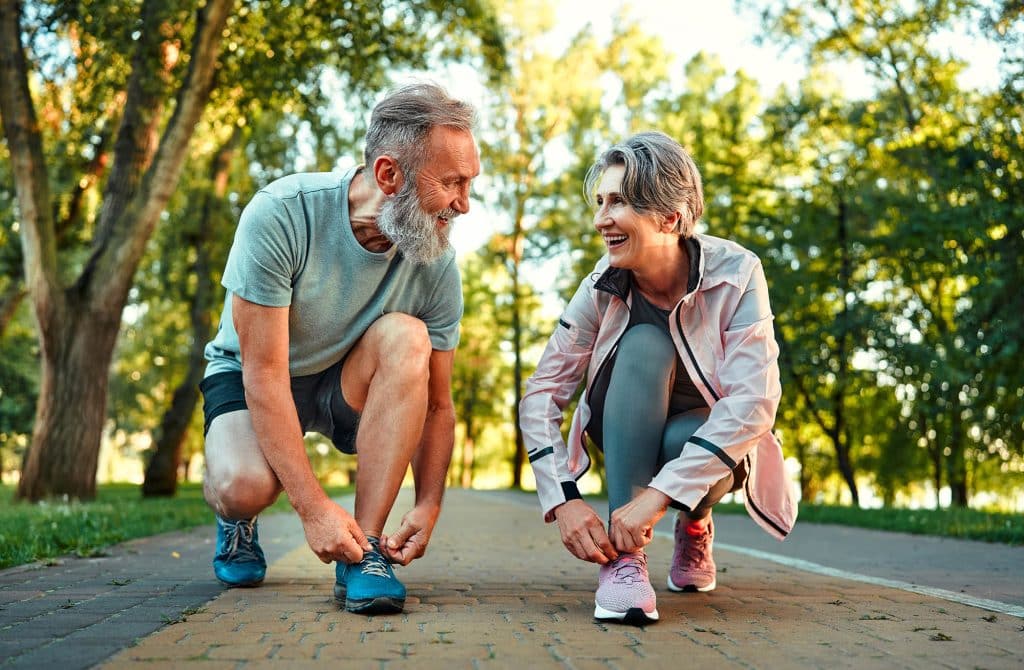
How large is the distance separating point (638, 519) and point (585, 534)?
19cm

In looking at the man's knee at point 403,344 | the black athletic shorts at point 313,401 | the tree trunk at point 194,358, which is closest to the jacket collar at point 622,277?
the man's knee at point 403,344

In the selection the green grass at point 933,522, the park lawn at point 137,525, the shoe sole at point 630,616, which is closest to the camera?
the shoe sole at point 630,616

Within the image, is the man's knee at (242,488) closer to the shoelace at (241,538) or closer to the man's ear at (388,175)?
the shoelace at (241,538)

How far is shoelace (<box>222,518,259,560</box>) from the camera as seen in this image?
4.13 metres

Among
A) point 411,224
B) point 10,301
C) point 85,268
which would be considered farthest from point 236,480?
point 10,301

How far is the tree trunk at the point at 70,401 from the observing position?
12.2 metres

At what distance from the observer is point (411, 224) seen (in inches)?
147

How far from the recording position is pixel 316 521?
11.6 feet

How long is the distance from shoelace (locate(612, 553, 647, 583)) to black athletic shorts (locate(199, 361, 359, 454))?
4.08 ft

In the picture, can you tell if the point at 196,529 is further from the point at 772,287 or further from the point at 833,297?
the point at 833,297

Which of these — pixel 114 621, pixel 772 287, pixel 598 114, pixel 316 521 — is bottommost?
pixel 114 621

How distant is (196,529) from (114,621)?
210 inches

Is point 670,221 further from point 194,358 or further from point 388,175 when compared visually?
point 194,358

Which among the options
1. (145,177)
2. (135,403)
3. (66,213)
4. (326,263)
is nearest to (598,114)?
(66,213)
